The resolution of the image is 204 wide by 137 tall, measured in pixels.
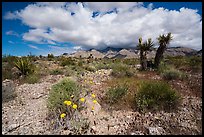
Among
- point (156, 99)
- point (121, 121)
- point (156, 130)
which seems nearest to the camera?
point (156, 130)

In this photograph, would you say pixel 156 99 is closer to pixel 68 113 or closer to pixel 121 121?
pixel 121 121

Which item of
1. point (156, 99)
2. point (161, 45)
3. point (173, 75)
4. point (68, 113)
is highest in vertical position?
point (161, 45)

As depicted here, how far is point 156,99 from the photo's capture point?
16.9 feet

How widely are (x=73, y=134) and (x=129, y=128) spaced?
4.05ft

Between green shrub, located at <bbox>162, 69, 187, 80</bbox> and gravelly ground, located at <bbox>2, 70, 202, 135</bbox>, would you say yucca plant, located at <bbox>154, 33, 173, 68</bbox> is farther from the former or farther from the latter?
gravelly ground, located at <bbox>2, 70, 202, 135</bbox>

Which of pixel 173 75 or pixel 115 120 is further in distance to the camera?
pixel 173 75

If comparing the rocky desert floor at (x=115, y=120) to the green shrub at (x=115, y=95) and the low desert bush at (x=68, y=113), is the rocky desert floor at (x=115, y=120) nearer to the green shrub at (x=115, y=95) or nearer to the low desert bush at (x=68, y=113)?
the low desert bush at (x=68, y=113)

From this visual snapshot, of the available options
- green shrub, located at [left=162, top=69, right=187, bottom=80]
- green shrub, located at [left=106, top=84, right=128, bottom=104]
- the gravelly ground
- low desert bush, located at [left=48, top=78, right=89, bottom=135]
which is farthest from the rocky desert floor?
green shrub, located at [left=162, top=69, right=187, bottom=80]

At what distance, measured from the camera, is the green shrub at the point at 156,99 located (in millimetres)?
4922

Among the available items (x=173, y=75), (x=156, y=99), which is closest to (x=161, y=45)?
(x=173, y=75)

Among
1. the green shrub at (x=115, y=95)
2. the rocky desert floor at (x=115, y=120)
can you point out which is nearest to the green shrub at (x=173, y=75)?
the rocky desert floor at (x=115, y=120)

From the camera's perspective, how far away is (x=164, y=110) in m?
4.89

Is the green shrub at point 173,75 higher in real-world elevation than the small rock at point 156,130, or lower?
higher

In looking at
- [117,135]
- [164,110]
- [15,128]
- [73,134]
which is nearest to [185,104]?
[164,110]
